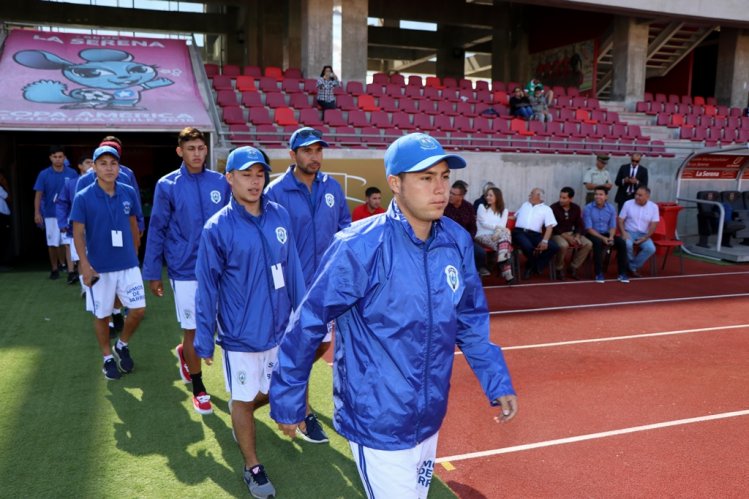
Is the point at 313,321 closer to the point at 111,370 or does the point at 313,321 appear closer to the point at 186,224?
the point at 186,224

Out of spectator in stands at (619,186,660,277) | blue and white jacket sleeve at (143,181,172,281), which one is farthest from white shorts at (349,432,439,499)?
spectator in stands at (619,186,660,277)

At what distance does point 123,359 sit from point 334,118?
10.0 meters

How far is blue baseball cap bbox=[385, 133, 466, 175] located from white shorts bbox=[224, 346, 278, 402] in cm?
168

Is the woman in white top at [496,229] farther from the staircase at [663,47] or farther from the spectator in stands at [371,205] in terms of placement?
the staircase at [663,47]

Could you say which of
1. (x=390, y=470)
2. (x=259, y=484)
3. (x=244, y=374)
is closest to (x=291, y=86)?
(x=244, y=374)

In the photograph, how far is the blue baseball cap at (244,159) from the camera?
11.2ft

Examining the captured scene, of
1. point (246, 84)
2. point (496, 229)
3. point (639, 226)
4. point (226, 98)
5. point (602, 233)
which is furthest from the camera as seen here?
point (246, 84)

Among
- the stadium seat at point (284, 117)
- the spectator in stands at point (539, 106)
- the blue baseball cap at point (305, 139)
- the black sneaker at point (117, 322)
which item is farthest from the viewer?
Answer: the spectator in stands at point (539, 106)

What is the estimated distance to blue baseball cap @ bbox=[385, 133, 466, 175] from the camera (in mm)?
2174

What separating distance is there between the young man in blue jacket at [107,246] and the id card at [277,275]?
91.6 inches

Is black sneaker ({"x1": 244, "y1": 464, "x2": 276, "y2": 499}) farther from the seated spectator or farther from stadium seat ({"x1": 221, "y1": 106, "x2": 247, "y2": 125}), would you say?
stadium seat ({"x1": 221, "y1": 106, "x2": 247, "y2": 125})

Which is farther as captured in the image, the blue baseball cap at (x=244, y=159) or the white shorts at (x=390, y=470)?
the blue baseball cap at (x=244, y=159)

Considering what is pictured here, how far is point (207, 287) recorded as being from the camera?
3383 millimetres

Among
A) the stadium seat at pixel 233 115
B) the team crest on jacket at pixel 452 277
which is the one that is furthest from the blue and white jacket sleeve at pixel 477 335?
the stadium seat at pixel 233 115
